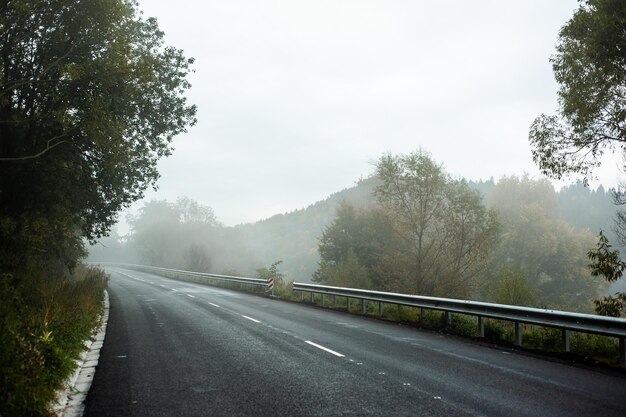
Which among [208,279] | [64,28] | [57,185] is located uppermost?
[64,28]

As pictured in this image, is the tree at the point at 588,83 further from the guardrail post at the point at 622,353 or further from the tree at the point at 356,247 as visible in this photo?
the tree at the point at 356,247

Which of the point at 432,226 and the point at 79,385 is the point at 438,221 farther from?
the point at 79,385

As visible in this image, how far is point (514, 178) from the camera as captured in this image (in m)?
59.5

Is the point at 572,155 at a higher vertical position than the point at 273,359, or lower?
higher

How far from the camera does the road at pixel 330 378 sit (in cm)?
518

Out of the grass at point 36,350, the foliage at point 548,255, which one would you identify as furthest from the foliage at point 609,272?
the foliage at point 548,255

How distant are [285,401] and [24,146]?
13819 millimetres

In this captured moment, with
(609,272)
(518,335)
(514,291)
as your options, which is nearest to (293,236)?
(514,291)

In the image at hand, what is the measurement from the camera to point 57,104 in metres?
13.8

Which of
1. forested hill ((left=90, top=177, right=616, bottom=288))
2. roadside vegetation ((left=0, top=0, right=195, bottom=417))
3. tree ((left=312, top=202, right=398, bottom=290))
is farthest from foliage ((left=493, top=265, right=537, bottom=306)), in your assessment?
forested hill ((left=90, top=177, right=616, bottom=288))

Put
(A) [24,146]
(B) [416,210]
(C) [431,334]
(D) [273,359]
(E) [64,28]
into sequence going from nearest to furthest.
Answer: (D) [273,359] < (C) [431,334] < (E) [64,28] < (A) [24,146] < (B) [416,210]

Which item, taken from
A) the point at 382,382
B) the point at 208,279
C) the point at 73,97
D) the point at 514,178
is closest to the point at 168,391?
the point at 382,382

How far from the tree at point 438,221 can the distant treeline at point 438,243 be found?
68 mm

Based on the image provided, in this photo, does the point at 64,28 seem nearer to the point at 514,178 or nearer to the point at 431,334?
the point at 431,334
